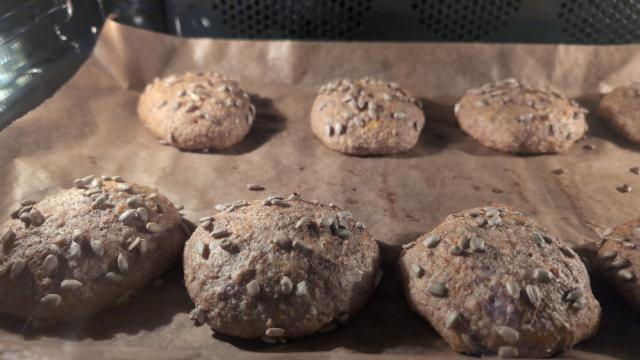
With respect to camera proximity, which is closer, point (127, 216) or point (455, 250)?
point (455, 250)

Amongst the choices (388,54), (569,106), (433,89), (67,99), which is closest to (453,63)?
(433,89)

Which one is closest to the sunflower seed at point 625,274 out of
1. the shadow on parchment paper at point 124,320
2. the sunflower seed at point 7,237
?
the shadow on parchment paper at point 124,320

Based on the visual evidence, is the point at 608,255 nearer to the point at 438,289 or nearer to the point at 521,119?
the point at 438,289

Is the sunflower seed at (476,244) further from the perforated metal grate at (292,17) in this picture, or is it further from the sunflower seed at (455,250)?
the perforated metal grate at (292,17)

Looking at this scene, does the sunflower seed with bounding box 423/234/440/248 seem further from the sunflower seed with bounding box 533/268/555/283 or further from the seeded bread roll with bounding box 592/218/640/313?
the seeded bread roll with bounding box 592/218/640/313

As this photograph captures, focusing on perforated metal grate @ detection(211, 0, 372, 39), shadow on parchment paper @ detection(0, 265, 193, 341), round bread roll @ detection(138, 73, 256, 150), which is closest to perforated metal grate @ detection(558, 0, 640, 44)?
perforated metal grate @ detection(211, 0, 372, 39)

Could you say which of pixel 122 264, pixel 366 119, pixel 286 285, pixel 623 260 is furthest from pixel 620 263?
pixel 122 264

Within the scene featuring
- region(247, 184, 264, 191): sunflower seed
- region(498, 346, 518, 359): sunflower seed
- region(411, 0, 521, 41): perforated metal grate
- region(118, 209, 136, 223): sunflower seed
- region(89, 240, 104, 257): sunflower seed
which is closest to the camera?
region(498, 346, 518, 359): sunflower seed
